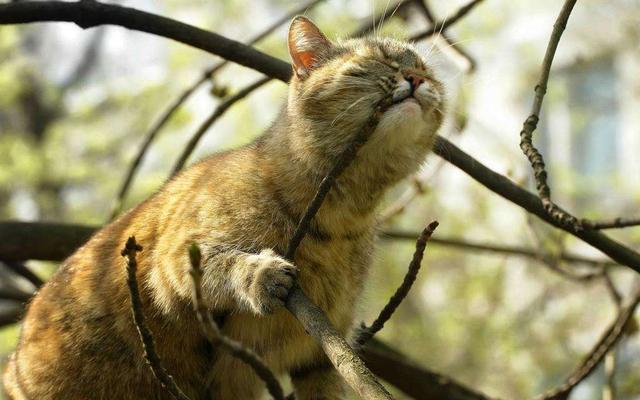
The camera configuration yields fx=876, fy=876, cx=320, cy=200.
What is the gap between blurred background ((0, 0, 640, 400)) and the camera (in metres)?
12.3

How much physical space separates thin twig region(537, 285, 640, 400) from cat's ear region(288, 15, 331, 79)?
164 centimetres

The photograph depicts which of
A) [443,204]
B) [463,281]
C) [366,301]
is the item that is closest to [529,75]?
[443,204]

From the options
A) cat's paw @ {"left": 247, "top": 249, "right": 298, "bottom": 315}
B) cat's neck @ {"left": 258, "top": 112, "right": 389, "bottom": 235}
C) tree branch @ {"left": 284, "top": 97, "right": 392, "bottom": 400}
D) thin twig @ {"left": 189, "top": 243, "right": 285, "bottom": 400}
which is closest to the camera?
thin twig @ {"left": 189, "top": 243, "right": 285, "bottom": 400}

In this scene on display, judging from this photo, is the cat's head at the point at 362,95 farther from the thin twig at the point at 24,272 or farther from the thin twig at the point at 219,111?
the thin twig at the point at 24,272

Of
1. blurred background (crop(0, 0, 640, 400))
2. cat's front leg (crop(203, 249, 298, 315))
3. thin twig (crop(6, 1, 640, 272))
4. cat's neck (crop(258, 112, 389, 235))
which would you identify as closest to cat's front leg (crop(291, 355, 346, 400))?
cat's neck (crop(258, 112, 389, 235))

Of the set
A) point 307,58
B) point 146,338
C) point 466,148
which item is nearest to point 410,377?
point 307,58

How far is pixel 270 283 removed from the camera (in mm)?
2736

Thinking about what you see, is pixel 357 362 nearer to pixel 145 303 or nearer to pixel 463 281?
pixel 145 303

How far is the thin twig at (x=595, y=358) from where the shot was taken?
3.53 meters

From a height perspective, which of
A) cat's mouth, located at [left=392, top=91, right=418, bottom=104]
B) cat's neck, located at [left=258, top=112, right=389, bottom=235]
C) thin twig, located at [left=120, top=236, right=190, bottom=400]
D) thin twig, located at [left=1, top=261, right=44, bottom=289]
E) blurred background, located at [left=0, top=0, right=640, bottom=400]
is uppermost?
blurred background, located at [left=0, top=0, right=640, bottom=400]

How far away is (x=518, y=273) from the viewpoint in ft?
46.8

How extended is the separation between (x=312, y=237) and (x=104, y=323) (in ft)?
3.00

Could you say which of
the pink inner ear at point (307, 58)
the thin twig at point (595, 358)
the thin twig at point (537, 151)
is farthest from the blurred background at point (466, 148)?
the thin twig at point (537, 151)

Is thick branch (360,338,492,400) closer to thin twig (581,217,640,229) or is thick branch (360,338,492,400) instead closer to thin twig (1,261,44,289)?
thin twig (1,261,44,289)
